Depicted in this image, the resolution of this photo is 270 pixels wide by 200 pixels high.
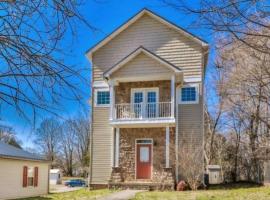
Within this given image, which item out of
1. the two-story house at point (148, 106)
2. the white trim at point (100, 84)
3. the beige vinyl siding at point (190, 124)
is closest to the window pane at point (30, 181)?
the two-story house at point (148, 106)

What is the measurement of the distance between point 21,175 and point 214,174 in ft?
39.7

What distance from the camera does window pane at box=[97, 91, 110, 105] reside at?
2188 cm

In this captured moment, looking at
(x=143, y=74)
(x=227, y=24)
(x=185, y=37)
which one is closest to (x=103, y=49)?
(x=143, y=74)

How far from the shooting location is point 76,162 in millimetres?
59094

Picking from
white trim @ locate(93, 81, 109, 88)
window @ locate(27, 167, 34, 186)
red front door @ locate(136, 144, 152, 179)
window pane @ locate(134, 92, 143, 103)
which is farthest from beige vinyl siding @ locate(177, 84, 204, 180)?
window @ locate(27, 167, 34, 186)

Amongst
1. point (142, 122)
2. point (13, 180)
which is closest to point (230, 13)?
point (142, 122)

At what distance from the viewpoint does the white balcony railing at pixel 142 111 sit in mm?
20359

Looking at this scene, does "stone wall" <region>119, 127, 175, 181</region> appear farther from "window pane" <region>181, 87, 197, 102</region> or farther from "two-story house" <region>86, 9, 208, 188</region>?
"window pane" <region>181, 87, 197, 102</region>

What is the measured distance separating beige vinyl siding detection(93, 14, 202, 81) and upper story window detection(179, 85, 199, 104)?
2.05 ft

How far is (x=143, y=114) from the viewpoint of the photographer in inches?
806

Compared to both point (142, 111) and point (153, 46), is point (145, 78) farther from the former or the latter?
point (153, 46)

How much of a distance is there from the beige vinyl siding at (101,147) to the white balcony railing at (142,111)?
92 centimetres

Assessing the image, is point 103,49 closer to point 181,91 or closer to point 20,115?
point 181,91

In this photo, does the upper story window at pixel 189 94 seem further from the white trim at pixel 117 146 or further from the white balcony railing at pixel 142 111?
the white trim at pixel 117 146
